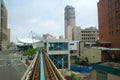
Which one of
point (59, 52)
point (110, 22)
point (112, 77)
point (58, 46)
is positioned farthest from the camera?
point (110, 22)

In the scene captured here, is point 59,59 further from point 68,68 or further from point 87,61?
point 87,61

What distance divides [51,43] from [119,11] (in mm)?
23250

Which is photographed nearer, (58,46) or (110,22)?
(58,46)

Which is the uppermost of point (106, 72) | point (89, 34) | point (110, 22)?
point (89, 34)

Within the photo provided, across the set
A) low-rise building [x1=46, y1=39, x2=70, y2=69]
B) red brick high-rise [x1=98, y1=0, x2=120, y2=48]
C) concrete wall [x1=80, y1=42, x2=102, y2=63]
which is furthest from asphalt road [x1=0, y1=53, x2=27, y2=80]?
red brick high-rise [x1=98, y1=0, x2=120, y2=48]

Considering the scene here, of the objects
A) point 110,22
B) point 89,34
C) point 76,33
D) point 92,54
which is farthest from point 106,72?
point 76,33

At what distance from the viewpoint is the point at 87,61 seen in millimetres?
63562

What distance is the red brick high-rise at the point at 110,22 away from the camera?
65.8 meters

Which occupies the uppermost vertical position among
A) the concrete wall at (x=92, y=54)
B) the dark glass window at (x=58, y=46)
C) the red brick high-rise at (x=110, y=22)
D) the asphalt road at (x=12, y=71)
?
the red brick high-rise at (x=110, y=22)

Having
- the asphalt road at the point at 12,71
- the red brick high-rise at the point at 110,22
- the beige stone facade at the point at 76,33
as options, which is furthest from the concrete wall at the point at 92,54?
the beige stone facade at the point at 76,33

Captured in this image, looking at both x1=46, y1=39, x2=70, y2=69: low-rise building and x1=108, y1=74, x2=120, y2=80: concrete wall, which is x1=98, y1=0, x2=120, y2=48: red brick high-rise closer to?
x1=46, y1=39, x2=70, y2=69: low-rise building

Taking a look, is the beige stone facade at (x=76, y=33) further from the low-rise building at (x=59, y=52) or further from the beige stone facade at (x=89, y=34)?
the low-rise building at (x=59, y=52)

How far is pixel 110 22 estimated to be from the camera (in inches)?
2827

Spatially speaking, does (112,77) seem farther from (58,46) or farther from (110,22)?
(110,22)
